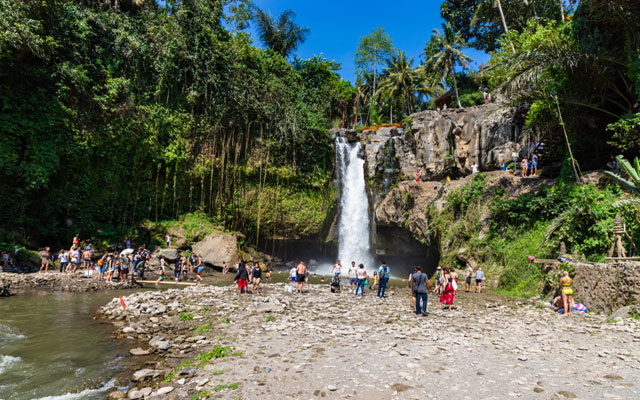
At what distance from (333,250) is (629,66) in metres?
23.6

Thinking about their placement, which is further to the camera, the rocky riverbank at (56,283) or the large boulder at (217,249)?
the large boulder at (217,249)

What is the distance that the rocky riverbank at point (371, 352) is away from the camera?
541 cm

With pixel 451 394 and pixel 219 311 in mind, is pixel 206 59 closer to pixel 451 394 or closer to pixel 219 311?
pixel 219 311

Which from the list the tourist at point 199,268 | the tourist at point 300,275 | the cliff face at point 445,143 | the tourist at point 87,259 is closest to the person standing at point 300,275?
the tourist at point 300,275

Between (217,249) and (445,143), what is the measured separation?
20.7 metres

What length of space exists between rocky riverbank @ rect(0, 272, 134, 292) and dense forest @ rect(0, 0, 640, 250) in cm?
488

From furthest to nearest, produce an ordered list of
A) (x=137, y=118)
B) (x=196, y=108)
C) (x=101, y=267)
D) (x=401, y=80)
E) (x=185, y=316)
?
(x=401, y=80) → (x=196, y=108) → (x=137, y=118) → (x=101, y=267) → (x=185, y=316)

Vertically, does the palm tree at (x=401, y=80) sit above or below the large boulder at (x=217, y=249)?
above

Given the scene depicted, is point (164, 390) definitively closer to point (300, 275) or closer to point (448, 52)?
point (300, 275)

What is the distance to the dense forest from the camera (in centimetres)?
1628

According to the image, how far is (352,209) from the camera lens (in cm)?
3150

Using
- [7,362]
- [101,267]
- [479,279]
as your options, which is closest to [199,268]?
[101,267]

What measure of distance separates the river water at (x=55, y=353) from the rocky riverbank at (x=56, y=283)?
9.28ft

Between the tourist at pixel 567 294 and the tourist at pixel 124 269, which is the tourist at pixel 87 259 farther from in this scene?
the tourist at pixel 567 294
